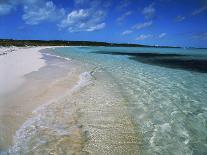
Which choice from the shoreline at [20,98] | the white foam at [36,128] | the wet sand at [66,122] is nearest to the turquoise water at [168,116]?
the wet sand at [66,122]

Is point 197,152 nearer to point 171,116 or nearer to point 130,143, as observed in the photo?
point 130,143

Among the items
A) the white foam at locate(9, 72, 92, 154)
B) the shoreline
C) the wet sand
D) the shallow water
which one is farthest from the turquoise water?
the shoreline

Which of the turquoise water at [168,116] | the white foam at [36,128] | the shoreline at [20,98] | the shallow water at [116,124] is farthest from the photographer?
the shoreline at [20,98]

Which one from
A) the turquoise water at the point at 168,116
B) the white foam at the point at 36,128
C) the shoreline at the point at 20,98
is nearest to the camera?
the white foam at the point at 36,128

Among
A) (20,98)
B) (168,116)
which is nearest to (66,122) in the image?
(20,98)

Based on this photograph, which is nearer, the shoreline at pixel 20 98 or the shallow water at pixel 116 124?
the shallow water at pixel 116 124

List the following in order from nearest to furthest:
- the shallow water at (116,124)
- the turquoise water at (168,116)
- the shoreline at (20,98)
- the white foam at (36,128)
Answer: the white foam at (36,128)
the shallow water at (116,124)
the turquoise water at (168,116)
the shoreline at (20,98)

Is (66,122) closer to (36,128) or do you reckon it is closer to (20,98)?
(36,128)

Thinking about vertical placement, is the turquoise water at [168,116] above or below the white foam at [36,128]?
below

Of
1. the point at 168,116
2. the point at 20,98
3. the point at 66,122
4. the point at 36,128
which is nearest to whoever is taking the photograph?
the point at 36,128

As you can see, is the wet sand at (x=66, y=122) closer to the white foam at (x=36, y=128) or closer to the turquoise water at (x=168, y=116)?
the white foam at (x=36, y=128)

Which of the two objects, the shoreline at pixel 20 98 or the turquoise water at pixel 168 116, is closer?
the turquoise water at pixel 168 116

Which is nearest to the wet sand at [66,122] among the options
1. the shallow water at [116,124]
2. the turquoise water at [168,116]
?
the shallow water at [116,124]

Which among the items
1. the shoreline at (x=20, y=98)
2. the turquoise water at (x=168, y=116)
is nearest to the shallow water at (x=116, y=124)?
the turquoise water at (x=168, y=116)
